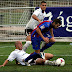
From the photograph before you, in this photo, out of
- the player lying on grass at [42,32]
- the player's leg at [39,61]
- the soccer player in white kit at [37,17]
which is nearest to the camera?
the player lying on grass at [42,32]

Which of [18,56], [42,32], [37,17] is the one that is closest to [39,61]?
[18,56]

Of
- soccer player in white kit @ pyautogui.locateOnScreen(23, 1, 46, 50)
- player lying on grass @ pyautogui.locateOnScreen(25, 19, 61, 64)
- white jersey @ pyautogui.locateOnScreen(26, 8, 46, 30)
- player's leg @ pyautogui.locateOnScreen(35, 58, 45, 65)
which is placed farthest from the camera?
white jersey @ pyautogui.locateOnScreen(26, 8, 46, 30)

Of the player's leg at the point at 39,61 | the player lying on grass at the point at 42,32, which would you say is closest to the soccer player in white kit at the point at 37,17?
the player lying on grass at the point at 42,32

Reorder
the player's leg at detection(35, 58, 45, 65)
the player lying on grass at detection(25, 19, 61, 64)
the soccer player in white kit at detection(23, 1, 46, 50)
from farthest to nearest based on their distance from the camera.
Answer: the soccer player in white kit at detection(23, 1, 46, 50) < the player's leg at detection(35, 58, 45, 65) < the player lying on grass at detection(25, 19, 61, 64)

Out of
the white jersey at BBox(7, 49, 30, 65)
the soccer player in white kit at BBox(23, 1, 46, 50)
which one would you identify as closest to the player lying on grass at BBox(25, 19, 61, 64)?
the white jersey at BBox(7, 49, 30, 65)

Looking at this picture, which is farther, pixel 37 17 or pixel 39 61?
pixel 37 17

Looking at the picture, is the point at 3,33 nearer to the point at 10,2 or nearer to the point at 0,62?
the point at 10,2

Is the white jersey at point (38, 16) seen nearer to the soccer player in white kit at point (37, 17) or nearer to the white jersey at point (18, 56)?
the soccer player in white kit at point (37, 17)

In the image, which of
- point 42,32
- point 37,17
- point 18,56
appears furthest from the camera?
point 37,17

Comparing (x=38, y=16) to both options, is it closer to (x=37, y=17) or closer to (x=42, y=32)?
(x=37, y=17)

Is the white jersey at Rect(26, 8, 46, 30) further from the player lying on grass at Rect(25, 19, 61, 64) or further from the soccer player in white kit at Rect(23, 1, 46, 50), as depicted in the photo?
the player lying on grass at Rect(25, 19, 61, 64)

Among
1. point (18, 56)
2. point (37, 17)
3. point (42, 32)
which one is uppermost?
point (37, 17)

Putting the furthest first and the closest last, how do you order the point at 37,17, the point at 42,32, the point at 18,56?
the point at 37,17
the point at 42,32
the point at 18,56

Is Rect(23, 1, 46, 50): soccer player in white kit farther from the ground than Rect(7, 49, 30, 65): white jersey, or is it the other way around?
Rect(23, 1, 46, 50): soccer player in white kit
